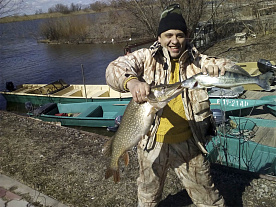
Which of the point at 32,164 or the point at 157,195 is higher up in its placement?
the point at 157,195

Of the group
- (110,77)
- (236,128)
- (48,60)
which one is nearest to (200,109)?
(110,77)

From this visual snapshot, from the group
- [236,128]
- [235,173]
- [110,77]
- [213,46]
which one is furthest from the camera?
[213,46]

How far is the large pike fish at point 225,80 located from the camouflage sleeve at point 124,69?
60 cm

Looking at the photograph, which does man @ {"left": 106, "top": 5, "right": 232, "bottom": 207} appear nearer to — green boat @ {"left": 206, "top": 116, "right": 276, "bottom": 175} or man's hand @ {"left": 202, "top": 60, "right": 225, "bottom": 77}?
man's hand @ {"left": 202, "top": 60, "right": 225, "bottom": 77}

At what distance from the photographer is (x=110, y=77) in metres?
2.76

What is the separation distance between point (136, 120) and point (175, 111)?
1.45ft

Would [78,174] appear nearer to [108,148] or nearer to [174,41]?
[108,148]

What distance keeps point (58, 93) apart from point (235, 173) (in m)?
11.4

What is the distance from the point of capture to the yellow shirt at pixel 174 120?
2.80 m

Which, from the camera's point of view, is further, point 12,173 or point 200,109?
point 12,173

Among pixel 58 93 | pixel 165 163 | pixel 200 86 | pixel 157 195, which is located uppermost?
pixel 200 86

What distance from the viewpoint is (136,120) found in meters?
2.63

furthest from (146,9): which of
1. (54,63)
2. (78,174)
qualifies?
(54,63)

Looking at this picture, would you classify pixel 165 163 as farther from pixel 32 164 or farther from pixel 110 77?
pixel 32 164
